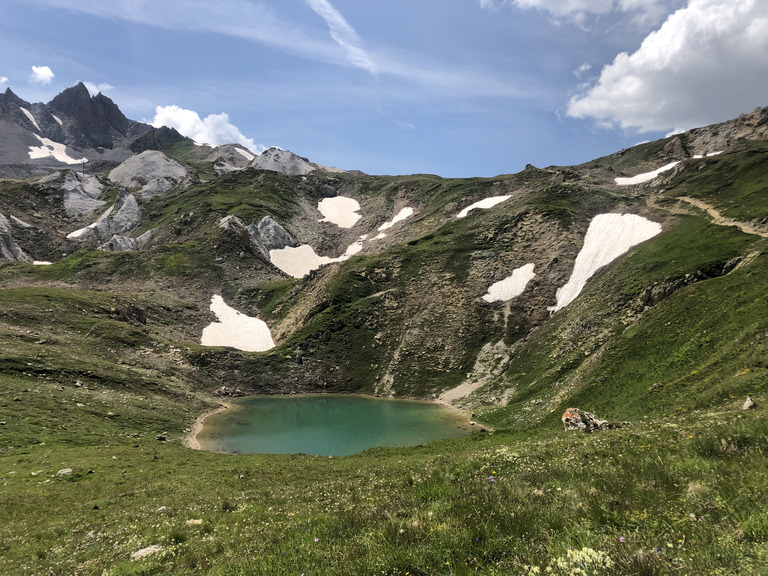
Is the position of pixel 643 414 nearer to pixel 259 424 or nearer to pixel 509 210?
pixel 259 424

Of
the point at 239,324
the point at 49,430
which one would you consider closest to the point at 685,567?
the point at 49,430

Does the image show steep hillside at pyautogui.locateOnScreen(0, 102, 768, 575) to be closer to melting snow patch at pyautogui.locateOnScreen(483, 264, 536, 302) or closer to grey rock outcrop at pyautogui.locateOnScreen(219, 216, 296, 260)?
melting snow patch at pyautogui.locateOnScreen(483, 264, 536, 302)

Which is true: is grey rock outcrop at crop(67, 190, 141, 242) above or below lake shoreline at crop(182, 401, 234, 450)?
above

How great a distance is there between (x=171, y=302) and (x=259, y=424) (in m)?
63.6

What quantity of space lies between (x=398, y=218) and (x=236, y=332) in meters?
91.1

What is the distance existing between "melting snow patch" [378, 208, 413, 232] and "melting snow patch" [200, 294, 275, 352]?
248ft

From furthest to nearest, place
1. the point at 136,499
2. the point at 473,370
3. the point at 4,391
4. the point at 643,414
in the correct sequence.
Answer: the point at 473,370 → the point at 4,391 → the point at 643,414 → the point at 136,499

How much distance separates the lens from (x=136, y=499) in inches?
880

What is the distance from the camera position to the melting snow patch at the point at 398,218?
16675cm

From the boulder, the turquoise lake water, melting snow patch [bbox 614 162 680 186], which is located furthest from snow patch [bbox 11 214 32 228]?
melting snow patch [bbox 614 162 680 186]

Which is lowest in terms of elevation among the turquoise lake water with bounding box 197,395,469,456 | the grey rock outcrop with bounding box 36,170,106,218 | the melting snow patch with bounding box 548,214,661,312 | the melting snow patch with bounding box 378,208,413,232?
the turquoise lake water with bounding box 197,395,469,456

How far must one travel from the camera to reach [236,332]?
104688 millimetres

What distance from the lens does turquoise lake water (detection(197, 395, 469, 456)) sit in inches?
1897

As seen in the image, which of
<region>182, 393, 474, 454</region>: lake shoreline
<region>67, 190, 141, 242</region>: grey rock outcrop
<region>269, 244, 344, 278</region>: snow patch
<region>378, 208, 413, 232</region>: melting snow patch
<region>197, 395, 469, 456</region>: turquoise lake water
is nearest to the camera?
<region>197, 395, 469, 456</region>: turquoise lake water
